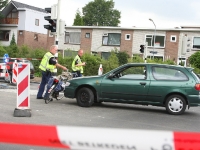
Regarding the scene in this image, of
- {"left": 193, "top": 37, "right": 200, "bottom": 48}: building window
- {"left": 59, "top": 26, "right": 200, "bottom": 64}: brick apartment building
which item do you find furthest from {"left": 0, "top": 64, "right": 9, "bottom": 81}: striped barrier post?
{"left": 193, "top": 37, "right": 200, "bottom": 48}: building window

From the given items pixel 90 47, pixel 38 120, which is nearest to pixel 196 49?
pixel 90 47

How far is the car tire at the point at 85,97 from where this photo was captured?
1053 centimetres

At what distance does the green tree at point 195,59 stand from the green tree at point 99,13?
159ft

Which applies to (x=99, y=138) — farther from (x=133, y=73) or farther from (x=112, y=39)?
(x=112, y=39)

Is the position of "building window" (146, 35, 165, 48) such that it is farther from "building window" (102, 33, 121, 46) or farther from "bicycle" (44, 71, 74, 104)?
"bicycle" (44, 71, 74, 104)

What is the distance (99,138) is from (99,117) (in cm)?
644

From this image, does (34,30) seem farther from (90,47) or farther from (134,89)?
(134,89)

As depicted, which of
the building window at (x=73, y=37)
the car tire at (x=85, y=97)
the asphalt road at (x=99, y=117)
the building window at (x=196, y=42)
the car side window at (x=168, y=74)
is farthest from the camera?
the building window at (x=73, y=37)

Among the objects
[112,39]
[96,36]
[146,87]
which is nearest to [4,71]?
[146,87]

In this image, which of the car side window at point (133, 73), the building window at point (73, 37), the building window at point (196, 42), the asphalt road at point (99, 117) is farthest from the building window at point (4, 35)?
the car side window at point (133, 73)

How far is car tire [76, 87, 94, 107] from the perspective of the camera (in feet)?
34.6

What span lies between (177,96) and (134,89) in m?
1.23

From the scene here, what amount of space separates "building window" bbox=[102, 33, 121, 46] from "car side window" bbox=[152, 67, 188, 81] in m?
35.4

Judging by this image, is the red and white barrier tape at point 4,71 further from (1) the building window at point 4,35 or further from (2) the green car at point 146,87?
(1) the building window at point 4,35
